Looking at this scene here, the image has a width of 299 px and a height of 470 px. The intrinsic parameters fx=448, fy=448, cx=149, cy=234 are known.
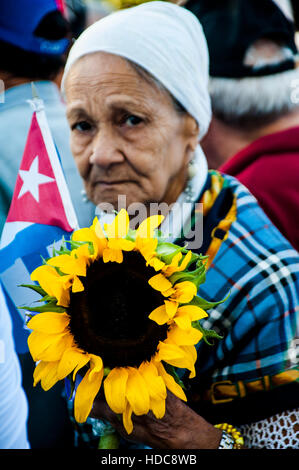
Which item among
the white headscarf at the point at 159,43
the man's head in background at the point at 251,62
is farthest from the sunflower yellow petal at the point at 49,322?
the man's head in background at the point at 251,62

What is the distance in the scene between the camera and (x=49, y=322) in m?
1.16

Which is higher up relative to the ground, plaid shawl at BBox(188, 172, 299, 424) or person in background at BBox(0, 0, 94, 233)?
person in background at BBox(0, 0, 94, 233)

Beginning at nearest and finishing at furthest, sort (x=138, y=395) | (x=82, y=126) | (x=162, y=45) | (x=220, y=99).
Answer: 1. (x=138, y=395)
2. (x=162, y=45)
3. (x=82, y=126)
4. (x=220, y=99)

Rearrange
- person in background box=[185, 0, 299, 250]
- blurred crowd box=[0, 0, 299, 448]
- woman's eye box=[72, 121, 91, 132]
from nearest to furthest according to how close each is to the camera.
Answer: woman's eye box=[72, 121, 91, 132] < blurred crowd box=[0, 0, 299, 448] < person in background box=[185, 0, 299, 250]

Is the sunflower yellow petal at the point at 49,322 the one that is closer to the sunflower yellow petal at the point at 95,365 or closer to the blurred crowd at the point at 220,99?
the sunflower yellow petal at the point at 95,365

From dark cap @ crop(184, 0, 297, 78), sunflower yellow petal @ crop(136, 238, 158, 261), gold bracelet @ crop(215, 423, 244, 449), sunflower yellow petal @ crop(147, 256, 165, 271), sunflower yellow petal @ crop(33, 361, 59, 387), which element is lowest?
gold bracelet @ crop(215, 423, 244, 449)

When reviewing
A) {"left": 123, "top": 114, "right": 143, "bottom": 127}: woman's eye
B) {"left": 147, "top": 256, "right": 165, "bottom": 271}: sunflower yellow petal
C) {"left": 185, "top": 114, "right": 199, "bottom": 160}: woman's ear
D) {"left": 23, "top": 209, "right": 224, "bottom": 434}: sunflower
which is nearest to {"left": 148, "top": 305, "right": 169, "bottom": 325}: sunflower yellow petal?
{"left": 23, "top": 209, "right": 224, "bottom": 434}: sunflower

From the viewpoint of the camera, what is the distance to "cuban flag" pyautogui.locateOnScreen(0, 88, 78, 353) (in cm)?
147

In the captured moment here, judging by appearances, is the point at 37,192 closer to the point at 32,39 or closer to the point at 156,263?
the point at 156,263

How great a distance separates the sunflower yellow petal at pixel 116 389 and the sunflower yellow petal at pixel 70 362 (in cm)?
8

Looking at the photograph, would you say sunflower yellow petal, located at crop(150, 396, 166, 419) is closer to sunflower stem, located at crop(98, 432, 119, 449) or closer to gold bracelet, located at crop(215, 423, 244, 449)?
sunflower stem, located at crop(98, 432, 119, 449)

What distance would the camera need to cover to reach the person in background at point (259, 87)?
2193 mm

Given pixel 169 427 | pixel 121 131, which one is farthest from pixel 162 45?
pixel 169 427

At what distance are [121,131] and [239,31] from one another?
1135mm
